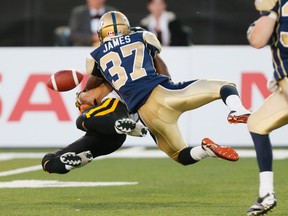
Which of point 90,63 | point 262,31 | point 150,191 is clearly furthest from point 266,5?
point 150,191

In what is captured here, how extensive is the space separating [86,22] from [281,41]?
7.56 metres

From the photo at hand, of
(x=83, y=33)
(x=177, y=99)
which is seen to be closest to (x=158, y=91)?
(x=177, y=99)

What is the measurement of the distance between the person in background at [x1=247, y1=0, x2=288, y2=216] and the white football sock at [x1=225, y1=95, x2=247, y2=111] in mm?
471

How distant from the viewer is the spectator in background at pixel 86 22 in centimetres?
1384

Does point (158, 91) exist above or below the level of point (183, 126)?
above

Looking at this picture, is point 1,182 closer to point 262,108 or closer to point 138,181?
point 138,181

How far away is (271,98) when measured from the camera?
670 cm

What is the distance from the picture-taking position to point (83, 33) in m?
13.9

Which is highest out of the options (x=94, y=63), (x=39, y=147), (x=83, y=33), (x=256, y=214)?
(x=94, y=63)

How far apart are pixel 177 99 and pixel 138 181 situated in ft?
6.21

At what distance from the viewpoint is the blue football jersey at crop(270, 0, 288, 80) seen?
21.4 ft

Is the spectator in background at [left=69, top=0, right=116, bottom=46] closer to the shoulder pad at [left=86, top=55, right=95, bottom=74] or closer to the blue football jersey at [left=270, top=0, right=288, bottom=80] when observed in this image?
the shoulder pad at [left=86, top=55, right=95, bottom=74]

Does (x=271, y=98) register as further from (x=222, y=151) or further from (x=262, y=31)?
(x=222, y=151)

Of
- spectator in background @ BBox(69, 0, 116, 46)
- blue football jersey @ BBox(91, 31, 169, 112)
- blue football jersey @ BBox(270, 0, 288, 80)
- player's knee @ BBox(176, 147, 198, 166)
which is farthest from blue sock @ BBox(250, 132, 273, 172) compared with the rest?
spectator in background @ BBox(69, 0, 116, 46)
